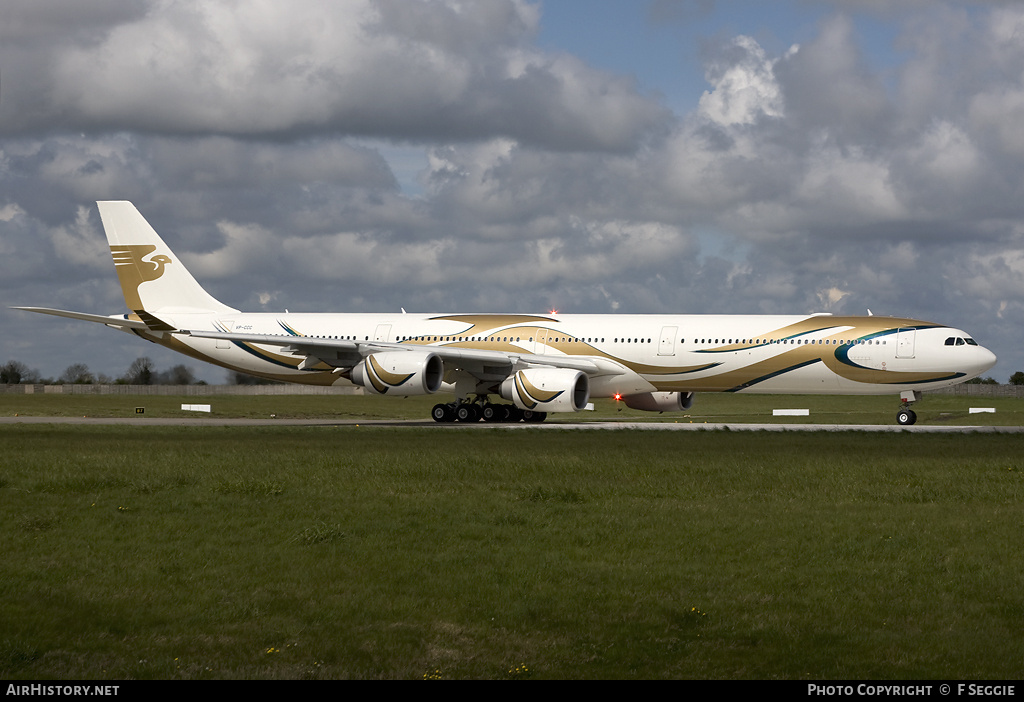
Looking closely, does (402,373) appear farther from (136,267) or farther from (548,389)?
(136,267)

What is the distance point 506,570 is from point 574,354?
88.3ft

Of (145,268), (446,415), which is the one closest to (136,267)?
(145,268)

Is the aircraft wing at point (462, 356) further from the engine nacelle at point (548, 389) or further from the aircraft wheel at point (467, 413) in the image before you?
the aircraft wheel at point (467, 413)

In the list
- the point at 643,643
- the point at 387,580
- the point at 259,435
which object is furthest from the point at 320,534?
the point at 259,435

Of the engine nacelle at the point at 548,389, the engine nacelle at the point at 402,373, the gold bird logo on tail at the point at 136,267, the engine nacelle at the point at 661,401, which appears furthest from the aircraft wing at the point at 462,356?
the gold bird logo on tail at the point at 136,267

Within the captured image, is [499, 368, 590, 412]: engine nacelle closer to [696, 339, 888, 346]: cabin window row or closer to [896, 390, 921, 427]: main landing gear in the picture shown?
[696, 339, 888, 346]: cabin window row

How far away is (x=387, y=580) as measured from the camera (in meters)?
10.7

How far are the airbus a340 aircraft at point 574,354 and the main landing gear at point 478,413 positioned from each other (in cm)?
5

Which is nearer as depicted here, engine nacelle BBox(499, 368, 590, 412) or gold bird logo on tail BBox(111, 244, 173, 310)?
engine nacelle BBox(499, 368, 590, 412)

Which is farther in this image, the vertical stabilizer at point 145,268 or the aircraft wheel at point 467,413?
the vertical stabilizer at point 145,268

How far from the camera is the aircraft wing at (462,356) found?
36188 mm

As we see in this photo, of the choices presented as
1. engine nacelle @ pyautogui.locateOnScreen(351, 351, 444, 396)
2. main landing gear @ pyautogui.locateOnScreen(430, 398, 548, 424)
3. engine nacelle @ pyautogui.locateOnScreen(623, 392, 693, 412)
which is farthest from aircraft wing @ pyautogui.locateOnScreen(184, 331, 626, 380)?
engine nacelle @ pyautogui.locateOnScreen(623, 392, 693, 412)

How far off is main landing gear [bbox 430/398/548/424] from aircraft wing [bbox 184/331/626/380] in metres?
1.57

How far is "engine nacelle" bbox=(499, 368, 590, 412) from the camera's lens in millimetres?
34344
